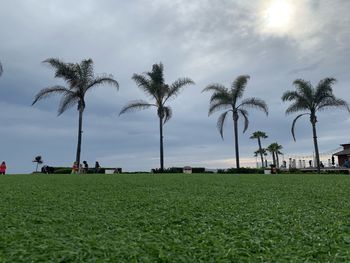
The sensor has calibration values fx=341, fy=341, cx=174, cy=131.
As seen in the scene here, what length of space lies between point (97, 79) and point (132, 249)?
90.7ft

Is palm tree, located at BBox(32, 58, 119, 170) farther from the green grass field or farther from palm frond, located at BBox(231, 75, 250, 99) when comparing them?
the green grass field

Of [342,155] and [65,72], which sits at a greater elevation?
[65,72]

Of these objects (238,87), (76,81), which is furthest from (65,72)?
(238,87)

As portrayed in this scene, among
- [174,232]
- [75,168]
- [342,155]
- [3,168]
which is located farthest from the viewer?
[342,155]

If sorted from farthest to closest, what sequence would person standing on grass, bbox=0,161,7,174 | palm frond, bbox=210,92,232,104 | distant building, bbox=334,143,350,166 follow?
distant building, bbox=334,143,350,166 → palm frond, bbox=210,92,232,104 → person standing on grass, bbox=0,161,7,174

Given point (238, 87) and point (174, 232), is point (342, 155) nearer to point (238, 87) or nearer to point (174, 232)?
point (238, 87)

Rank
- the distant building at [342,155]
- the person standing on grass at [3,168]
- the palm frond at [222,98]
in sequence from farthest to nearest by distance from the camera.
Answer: the distant building at [342,155]
the palm frond at [222,98]
the person standing on grass at [3,168]

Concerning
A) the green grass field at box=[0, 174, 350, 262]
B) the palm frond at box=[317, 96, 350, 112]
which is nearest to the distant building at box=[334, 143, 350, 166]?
the palm frond at box=[317, 96, 350, 112]

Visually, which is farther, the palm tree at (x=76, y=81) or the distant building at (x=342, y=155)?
the distant building at (x=342, y=155)

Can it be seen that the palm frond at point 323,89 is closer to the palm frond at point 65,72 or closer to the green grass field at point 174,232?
the palm frond at point 65,72

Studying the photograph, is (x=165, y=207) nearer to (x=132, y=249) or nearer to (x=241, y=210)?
(x=241, y=210)

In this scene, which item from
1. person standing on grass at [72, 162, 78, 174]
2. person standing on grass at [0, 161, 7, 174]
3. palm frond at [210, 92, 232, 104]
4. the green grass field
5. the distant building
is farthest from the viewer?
the distant building

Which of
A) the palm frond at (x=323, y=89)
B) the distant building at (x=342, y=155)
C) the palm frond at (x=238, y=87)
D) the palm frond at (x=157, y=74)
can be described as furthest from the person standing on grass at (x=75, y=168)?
the distant building at (x=342, y=155)

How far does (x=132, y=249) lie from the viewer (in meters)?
2.34
